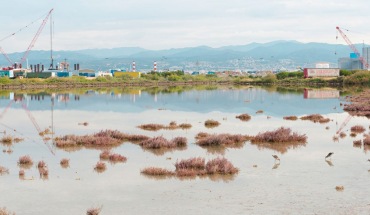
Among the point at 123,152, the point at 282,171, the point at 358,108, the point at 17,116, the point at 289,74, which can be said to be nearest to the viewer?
the point at 282,171

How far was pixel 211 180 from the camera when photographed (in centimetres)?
1597

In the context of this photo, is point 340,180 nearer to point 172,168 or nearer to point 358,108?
point 172,168

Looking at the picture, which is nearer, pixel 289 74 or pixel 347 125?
pixel 347 125

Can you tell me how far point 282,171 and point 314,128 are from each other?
14155 mm

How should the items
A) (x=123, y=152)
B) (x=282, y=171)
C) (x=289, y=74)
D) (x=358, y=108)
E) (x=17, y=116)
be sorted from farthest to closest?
(x=289, y=74) → (x=358, y=108) → (x=17, y=116) → (x=123, y=152) → (x=282, y=171)

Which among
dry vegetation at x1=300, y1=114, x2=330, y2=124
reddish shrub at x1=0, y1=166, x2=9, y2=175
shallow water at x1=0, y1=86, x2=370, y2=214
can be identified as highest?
dry vegetation at x1=300, y1=114, x2=330, y2=124

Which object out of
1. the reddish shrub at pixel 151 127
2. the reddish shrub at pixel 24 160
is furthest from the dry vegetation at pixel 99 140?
the reddish shrub at pixel 151 127

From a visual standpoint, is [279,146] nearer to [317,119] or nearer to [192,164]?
[192,164]

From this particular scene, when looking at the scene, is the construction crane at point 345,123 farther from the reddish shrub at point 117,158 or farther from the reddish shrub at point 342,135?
the reddish shrub at point 117,158

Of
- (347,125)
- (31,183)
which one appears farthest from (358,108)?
(31,183)

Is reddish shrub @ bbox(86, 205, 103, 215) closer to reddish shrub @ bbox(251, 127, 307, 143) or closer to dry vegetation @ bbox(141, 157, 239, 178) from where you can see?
dry vegetation @ bbox(141, 157, 239, 178)

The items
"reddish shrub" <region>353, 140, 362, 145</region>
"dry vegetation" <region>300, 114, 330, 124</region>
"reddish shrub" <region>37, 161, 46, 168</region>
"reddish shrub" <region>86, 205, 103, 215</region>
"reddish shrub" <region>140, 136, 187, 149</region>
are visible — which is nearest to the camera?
"reddish shrub" <region>86, 205, 103, 215</region>

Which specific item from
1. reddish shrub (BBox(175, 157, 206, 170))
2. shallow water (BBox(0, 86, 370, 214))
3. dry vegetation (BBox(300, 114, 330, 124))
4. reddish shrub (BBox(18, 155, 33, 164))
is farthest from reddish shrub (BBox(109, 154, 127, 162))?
dry vegetation (BBox(300, 114, 330, 124))

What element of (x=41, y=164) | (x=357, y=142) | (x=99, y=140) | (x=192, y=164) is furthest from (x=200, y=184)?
(x=357, y=142)
